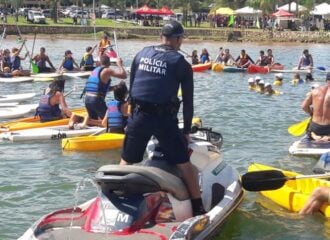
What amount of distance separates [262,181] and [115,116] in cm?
473

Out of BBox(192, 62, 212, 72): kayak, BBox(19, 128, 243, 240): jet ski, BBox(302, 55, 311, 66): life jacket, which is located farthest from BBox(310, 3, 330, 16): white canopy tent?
BBox(19, 128, 243, 240): jet ski

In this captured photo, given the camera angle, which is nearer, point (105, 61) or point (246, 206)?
point (246, 206)

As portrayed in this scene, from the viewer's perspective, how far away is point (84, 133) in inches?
511

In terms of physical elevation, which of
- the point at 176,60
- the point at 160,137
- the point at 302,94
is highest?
the point at 176,60

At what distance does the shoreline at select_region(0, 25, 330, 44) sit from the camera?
193 ft

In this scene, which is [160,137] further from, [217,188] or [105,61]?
[105,61]

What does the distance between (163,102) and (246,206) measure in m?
2.79

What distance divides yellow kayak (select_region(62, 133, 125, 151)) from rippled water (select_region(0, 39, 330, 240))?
149 millimetres

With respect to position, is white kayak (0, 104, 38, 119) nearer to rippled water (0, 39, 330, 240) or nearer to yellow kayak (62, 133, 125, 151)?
rippled water (0, 39, 330, 240)

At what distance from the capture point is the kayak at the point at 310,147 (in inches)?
443

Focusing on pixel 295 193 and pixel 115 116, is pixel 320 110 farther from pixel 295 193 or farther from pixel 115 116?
pixel 115 116

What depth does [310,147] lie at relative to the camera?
37.5 ft

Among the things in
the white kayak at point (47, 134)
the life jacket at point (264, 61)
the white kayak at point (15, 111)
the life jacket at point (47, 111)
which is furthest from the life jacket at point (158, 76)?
the life jacket at point (264, 61)

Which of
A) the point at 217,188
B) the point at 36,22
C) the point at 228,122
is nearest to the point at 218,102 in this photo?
the point at 228,122
